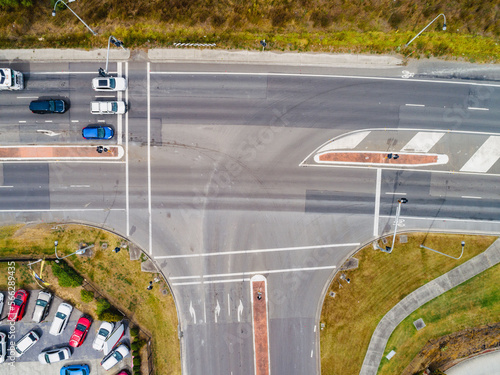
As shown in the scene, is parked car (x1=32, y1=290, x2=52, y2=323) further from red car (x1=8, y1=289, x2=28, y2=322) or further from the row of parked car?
the row of parked car

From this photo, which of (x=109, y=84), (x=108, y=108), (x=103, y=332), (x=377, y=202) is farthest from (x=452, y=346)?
(x=109, y=84)

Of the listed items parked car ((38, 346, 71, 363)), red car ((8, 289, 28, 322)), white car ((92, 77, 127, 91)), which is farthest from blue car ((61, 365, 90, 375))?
white car ((92, 77, 127, 91))

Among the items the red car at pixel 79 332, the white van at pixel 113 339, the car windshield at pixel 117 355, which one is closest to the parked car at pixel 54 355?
the red car at pixel 79 332

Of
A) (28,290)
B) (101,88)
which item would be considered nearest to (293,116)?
(101,88)

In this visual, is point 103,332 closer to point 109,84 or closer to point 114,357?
point 114,357

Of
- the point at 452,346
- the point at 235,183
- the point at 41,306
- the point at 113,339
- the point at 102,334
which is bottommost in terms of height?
the point at 452,346

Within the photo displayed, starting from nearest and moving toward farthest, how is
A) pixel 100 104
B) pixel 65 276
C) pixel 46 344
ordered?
1. pixel 65 276
2. pixel 100 104
3. pixel 46 344
